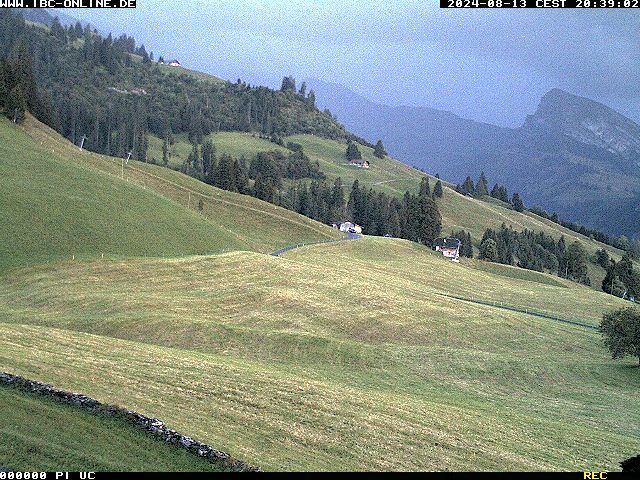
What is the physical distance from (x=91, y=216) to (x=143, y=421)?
242ft

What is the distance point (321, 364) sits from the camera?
47469 millimetres

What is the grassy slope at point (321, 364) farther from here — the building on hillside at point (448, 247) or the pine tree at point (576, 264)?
the pine tree at point (576, 264)

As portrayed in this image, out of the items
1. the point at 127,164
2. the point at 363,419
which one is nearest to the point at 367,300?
the point at 363,419

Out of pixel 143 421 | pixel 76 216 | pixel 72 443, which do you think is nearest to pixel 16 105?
pixel 76 216

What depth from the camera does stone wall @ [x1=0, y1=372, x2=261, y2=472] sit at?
2075cm

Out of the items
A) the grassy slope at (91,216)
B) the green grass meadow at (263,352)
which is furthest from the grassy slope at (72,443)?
the grassy slope at (91,216)

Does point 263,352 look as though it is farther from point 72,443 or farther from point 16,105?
point 16,105

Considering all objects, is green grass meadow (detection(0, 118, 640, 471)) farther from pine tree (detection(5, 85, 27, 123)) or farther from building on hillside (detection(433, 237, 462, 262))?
building on hillside (detection(433, 237, 462, 262))

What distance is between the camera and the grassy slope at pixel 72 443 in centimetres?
1909

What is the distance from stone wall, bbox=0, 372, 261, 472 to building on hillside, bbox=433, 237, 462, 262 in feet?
451

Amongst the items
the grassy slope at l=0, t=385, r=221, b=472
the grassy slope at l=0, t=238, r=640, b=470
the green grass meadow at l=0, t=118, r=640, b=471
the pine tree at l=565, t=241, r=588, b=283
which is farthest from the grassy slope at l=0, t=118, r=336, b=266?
the pine tree at l=565, t=241, r=588, b=283

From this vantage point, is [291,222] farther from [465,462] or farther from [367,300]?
[465,462]

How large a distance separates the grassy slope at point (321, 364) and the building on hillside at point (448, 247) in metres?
57.2

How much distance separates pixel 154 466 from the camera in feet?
66.0
